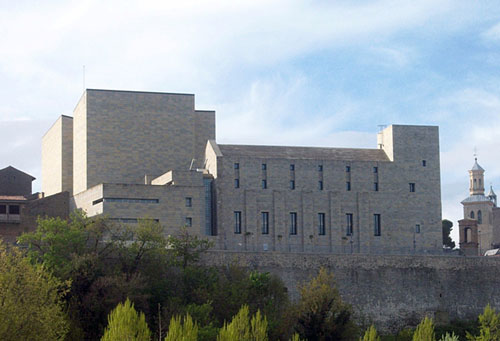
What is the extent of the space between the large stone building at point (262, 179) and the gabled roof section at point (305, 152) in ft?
0.28

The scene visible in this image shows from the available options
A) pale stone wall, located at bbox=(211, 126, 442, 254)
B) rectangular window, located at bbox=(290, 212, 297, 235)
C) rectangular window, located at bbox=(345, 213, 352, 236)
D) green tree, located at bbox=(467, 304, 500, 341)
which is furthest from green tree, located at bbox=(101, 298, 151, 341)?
rectangular window, located at bbox=(345, 213, 352, 236)

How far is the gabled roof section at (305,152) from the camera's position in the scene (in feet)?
266

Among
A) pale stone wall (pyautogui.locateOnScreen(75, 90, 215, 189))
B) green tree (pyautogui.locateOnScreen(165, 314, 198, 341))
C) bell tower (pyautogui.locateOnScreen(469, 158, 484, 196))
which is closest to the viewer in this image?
green tree (pyautogui.locateOnScreen(165, 314, 198, 341))

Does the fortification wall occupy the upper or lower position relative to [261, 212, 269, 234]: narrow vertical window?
lower

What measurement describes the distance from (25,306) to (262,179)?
36.4 m

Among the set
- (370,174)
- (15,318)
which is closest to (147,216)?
(370,174)

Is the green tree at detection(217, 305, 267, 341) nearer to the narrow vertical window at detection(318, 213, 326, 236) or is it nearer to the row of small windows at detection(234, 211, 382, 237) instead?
the row of small windows at detection(234, 211, 382, 237)

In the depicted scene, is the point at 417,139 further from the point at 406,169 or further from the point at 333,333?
the point at 333,333

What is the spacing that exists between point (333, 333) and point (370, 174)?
25454 mm

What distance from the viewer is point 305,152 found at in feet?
270

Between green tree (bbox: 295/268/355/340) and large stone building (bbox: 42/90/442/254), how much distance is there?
54.4ft

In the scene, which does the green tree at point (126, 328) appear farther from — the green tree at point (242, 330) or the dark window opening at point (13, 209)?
the dark window opening at point (13, 209)

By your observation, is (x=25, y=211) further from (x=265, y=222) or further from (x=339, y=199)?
(x=339, y=199)

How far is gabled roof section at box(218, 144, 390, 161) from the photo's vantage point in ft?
266
